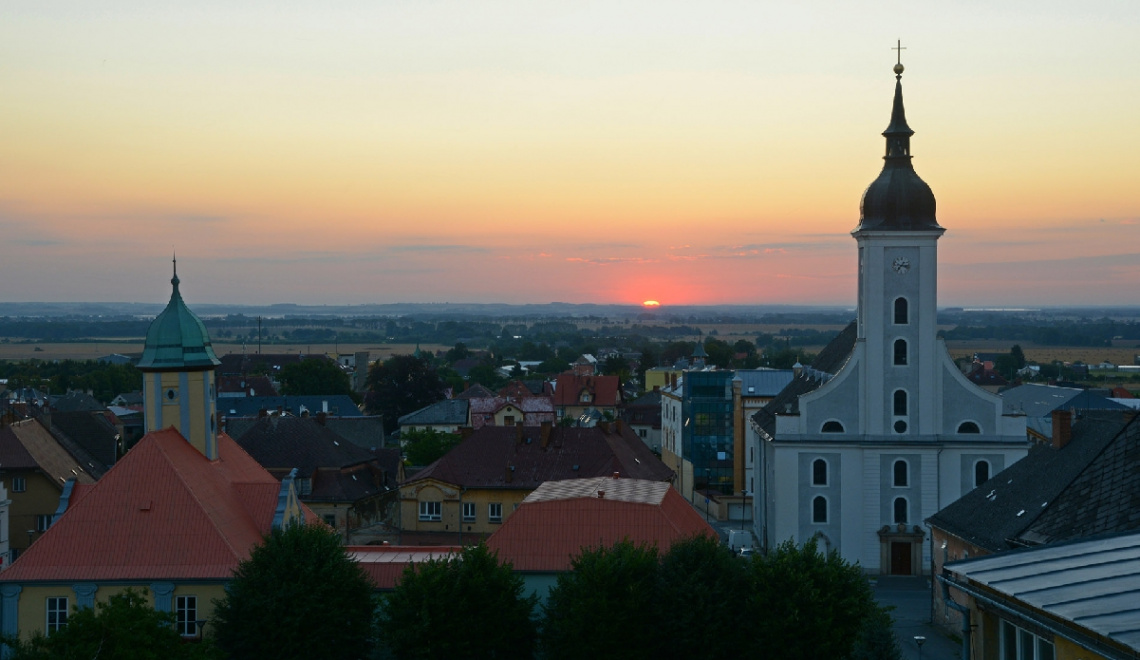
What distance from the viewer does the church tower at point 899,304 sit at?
6009 centimetres

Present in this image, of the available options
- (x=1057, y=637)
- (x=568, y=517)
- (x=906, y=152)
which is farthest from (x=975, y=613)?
(x=906, y=152)

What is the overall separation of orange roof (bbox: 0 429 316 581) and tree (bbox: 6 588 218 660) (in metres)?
6.40

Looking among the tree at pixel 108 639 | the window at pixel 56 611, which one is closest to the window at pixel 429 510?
the window at pixel 56 611

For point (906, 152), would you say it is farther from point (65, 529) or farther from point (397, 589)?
→ point (65, 529)

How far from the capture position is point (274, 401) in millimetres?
124375

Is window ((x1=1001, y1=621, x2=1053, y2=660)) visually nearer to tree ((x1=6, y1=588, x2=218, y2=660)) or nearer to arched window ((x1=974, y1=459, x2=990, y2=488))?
tree ((x1=6, y1=588, x2=218, y2=660))

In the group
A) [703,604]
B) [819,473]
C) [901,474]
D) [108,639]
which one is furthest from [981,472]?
[108,639]

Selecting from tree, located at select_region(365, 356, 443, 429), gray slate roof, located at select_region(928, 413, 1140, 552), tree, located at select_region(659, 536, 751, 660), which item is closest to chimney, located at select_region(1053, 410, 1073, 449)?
gray slate roof, located at select_region(928, 413, 1140, 552)

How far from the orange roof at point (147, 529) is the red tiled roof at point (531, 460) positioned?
2120 cm

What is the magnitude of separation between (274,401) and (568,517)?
89.7 metres

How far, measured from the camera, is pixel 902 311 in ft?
198

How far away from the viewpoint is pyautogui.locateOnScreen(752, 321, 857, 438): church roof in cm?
6369

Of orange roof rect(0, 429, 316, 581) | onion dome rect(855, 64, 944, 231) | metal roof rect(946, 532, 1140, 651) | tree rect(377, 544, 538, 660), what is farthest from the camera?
onion dome rect(855, 64, 944, 231)

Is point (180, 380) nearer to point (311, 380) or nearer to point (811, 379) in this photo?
point (811, 379)
